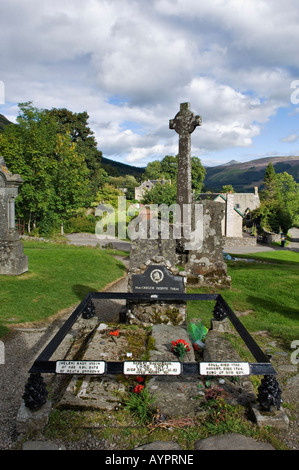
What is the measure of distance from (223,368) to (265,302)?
7669 millimetres

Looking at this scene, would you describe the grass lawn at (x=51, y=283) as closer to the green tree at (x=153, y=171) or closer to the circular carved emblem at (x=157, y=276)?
the circular carved emblem at (x=157, y=276)

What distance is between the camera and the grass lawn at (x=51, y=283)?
10.2m

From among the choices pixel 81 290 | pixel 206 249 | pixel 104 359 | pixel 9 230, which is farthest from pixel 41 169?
pixel 104 359

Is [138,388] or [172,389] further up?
[138,388]

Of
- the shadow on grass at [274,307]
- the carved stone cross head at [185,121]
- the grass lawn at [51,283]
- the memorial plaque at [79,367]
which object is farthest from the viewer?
the carved stone cross head at [185,121]

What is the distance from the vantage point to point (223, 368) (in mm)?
4590

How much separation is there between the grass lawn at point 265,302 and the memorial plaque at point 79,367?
17.9 feet

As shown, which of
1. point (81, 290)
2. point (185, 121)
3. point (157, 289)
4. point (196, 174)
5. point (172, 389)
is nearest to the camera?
point (172, 389)

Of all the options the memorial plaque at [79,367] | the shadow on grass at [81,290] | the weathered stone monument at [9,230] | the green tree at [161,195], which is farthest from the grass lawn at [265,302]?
the green tree at [161,195]

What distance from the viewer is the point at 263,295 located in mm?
12234

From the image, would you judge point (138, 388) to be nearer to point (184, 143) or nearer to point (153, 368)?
point (153, 368)

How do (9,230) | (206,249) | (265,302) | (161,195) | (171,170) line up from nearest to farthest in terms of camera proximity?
(265,302) < (206,249) < (9,230) < (161,195) < (171,170)

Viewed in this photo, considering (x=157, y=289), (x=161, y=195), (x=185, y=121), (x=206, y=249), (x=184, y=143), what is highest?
(x=185, y=121)

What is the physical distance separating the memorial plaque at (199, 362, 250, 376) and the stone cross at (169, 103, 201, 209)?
41.2 ft
